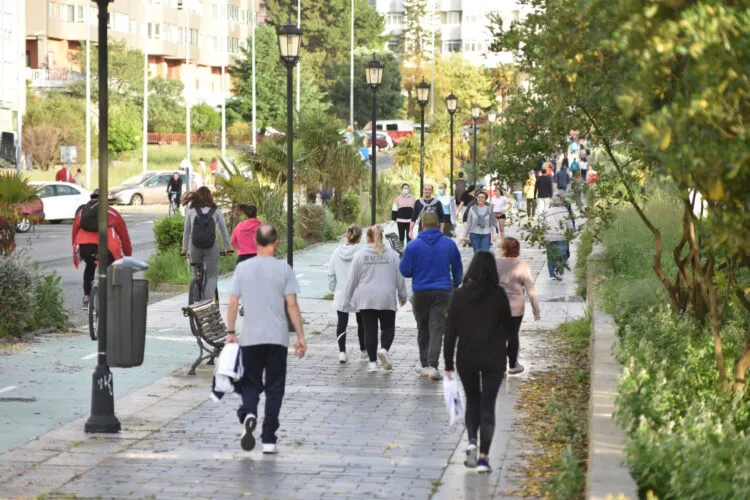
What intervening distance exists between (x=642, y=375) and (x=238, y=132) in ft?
289

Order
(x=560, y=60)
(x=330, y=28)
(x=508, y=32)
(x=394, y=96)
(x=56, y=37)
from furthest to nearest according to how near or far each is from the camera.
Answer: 1. (x=330, y=28)
2. (x=394, y=96)
3. (x=56, y=37)
4. (x=508, y=32)
5. (x=560, y=60)

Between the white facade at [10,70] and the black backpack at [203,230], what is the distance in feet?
183

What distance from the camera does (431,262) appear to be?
1498 cm

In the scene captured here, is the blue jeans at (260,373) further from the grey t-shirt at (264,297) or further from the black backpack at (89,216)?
the black backpack at (89,216)

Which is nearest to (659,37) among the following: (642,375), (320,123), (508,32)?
(642,375)

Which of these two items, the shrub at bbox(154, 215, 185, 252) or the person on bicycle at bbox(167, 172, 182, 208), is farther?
the person on bicycle at bbox(167, 172, 182, 208)

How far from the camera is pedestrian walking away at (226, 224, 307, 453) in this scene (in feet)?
35.8

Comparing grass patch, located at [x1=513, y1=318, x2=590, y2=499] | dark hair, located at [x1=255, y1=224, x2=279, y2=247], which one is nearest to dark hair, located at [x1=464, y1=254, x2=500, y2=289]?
grass patch, located at [x1=513, y1=318, x2=590, y2=499]

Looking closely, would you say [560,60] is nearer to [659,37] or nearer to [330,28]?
[659,37]

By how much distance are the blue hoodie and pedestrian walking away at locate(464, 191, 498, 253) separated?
37.0 ft

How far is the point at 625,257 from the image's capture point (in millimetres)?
20906

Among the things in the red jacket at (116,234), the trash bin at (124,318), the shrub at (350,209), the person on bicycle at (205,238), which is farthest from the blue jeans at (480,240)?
the shrub at (350,209)

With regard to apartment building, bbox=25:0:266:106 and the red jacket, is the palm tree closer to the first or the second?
the red jacket

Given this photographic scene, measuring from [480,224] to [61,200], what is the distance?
2278cm
